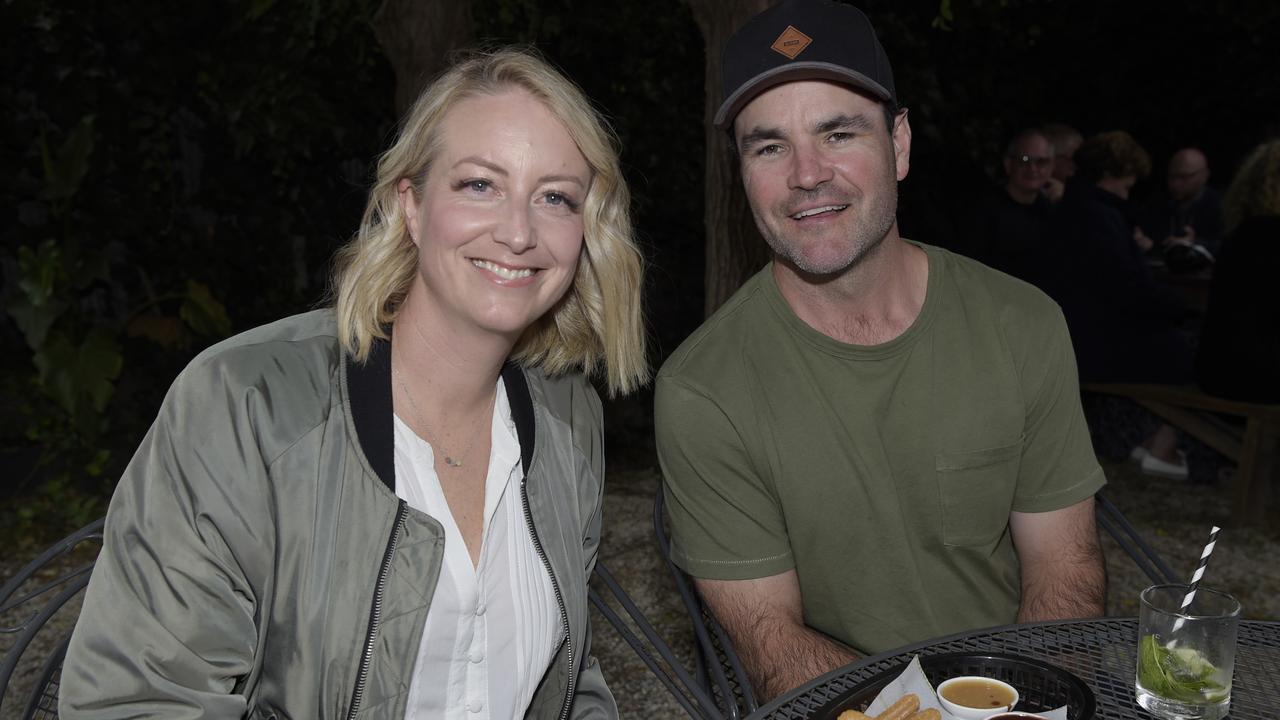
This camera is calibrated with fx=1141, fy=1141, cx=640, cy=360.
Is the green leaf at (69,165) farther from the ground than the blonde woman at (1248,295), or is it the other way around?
the green leaf at (69,165)

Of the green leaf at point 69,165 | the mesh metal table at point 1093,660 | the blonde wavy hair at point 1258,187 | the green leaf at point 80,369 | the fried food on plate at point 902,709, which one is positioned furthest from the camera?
the green leaf at point 69,165

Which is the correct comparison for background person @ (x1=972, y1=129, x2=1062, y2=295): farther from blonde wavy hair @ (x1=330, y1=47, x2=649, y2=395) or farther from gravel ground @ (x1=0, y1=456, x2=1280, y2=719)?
blonde wavy hair @ (x1=330, y1=47, x2=649, y2=395)

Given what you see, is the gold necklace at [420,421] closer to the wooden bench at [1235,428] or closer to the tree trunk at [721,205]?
the tree trunk at [721,205]

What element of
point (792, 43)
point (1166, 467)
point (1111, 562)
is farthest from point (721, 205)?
point (1166, 467)

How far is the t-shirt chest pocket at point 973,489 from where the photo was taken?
2131mm

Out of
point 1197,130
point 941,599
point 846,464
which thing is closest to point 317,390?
point 846,464

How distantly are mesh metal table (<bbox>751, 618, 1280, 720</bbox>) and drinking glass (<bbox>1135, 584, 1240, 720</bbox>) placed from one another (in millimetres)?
34

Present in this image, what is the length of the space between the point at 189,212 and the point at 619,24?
2710 mm

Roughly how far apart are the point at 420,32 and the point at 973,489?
11.2 ft

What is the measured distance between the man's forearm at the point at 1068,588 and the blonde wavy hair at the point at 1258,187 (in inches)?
131

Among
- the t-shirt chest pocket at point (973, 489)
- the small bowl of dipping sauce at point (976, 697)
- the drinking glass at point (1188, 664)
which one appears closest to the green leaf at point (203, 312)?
the t-shirt chest pocket at point (973, 489)

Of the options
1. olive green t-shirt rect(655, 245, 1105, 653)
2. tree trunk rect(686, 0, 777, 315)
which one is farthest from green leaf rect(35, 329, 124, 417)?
olive green t-shirt rect(655, 245, 1105, 653)

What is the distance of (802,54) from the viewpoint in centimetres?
217

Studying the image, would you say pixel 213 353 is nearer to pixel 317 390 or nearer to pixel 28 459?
pixel 317 390
